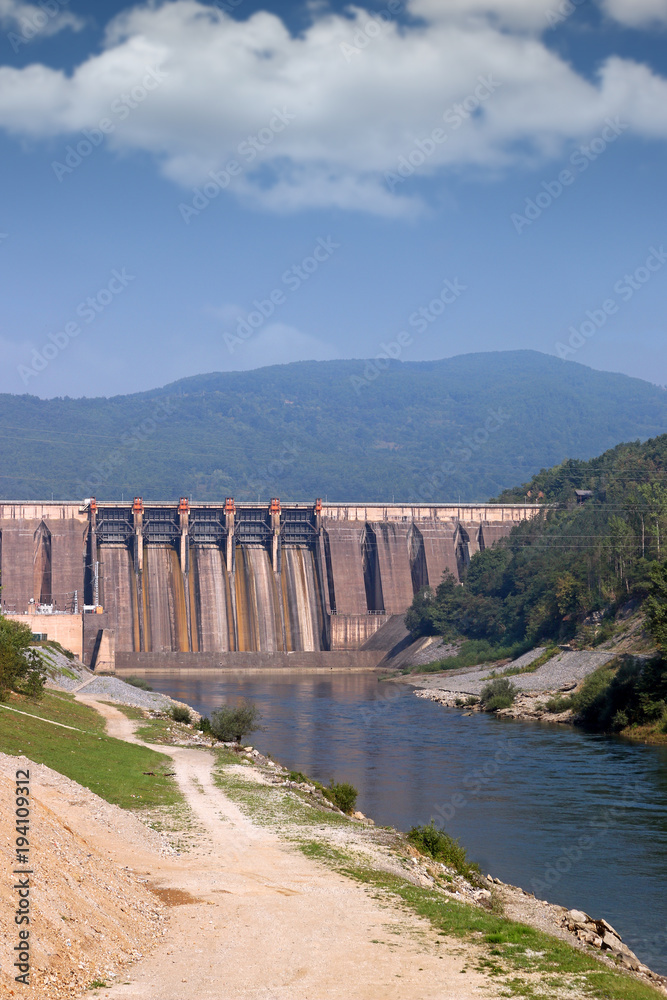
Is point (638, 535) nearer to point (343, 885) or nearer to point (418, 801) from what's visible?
point (418, 801)

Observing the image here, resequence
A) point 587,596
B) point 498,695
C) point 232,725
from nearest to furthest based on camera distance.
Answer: point 232,725
point 498,695
point 587,596

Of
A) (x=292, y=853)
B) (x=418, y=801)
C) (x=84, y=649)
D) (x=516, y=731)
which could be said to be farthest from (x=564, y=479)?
(x=292, y=853)

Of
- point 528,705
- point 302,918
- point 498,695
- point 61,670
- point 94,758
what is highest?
point 61,670

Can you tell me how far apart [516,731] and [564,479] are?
84380 millimetres

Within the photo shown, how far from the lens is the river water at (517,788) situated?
89.1 feet

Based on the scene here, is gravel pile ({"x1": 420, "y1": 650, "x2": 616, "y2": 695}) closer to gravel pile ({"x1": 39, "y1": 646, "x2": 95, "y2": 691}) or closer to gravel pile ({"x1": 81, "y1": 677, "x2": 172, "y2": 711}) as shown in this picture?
gravel pile ({"x1": 81, "y1": 677, "x2": 172, "y2": 711})

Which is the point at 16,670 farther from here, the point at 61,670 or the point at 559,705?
the point at 559,705

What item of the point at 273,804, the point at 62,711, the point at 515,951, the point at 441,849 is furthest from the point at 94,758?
the point at 515,951

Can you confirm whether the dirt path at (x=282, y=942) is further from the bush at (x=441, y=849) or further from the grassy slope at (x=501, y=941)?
Answer: the bush at (x=441, y=849)

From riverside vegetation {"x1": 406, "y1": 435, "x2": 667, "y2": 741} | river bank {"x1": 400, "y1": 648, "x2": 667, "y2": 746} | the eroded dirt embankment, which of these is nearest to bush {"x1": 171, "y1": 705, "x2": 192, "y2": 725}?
river bank {"x1": 400, "y1": 648, "x2": 667, "y2": 746}

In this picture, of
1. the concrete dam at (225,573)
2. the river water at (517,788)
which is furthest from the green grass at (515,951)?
the concrete dam at (225,573)

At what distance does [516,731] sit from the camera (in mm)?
59344

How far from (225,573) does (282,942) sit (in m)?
94.7

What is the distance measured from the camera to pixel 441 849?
86.0 ft
